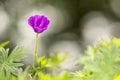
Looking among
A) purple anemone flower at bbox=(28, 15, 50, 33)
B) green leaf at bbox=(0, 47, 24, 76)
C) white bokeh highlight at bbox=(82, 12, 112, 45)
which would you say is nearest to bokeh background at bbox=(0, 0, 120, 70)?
white bokeh highlight at bbox=(82, 12, 112, 45)

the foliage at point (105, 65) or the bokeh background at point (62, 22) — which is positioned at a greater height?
the bokeh background at point (62, 22)

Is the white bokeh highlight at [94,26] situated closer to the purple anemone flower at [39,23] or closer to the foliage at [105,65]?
the purple anemone flower at [39,23]

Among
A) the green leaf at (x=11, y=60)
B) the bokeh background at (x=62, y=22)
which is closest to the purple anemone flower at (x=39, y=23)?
the green leaf at (x=11, y=60)

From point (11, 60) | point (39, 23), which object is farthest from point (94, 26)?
point (11, 60)

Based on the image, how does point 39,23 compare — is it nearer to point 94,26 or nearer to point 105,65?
point 105,65

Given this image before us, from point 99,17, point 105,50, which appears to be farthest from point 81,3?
point 105,50

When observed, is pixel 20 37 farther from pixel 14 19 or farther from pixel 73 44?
pixel 73 44

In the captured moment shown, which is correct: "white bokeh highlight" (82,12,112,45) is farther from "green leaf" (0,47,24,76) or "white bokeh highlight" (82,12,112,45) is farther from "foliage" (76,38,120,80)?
"foliage" (76,38,120,80)
